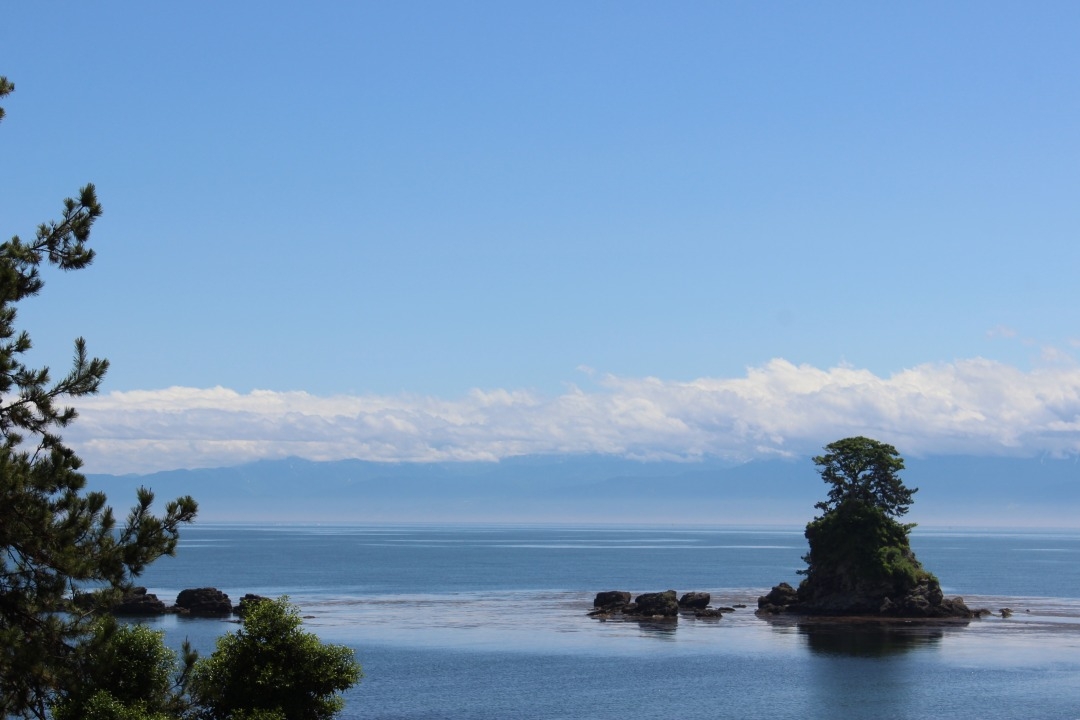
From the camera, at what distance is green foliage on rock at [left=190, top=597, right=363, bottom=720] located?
46906mm

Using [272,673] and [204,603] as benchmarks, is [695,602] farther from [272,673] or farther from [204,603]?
[272,673]

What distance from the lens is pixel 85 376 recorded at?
1366 inches

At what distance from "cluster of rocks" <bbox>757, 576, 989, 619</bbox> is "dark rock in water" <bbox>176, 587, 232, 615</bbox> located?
226 feet

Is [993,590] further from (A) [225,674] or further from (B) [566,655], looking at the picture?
(A) [225,674]

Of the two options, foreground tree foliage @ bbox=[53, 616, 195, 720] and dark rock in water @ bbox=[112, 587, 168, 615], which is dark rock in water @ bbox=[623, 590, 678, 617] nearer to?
dark rock in water @ bbox=[112, 587, 168, 615]

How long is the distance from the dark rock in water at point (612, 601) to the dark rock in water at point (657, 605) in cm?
338

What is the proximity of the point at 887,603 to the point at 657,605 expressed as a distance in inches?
1047

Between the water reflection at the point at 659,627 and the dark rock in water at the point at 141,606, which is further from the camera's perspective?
the dark rock in water at the point at 141,606

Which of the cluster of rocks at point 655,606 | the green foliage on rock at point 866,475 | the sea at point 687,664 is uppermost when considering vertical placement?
the green foliage on rock at point 866,475

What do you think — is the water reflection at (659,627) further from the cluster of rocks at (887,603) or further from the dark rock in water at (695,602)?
the cluster of rocks at (887,603)

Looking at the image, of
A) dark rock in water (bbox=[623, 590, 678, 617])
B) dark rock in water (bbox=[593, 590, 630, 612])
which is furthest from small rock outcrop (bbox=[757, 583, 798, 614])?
dark rock in water (bbox=[593, 590, 630, 612])

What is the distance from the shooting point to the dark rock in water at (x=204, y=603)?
139m

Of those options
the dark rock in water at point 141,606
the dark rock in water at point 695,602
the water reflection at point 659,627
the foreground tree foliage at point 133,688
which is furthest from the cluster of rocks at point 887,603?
the foreground tree foliage at point 133,688

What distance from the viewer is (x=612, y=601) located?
148750mm
